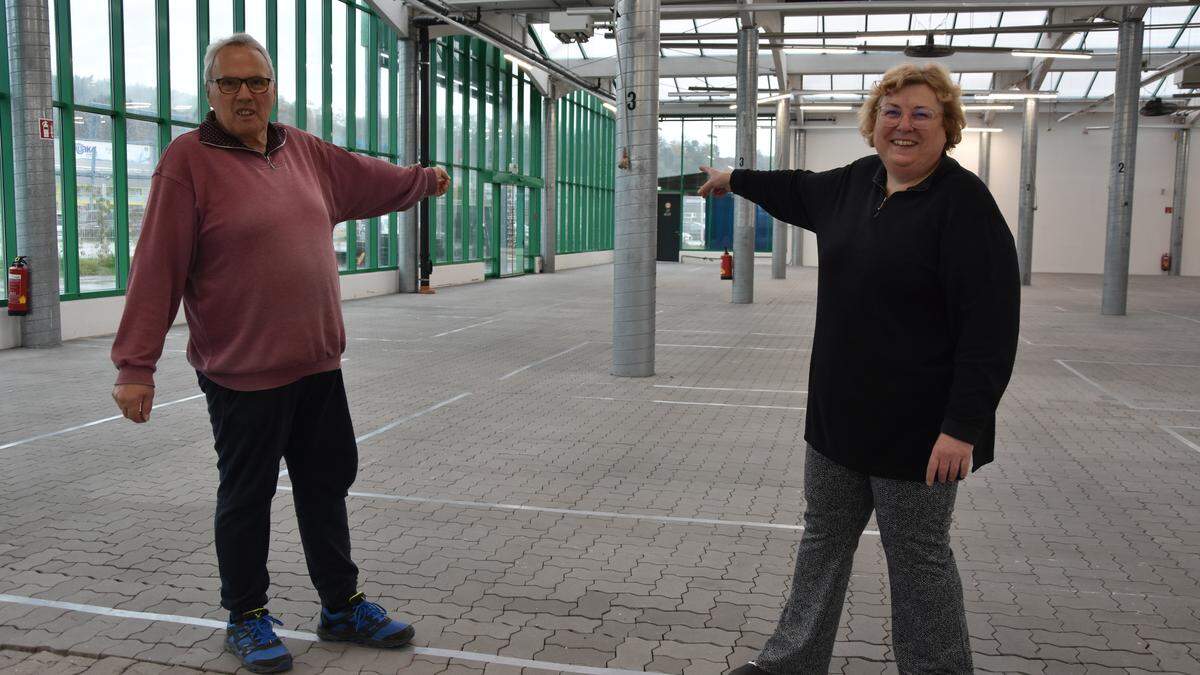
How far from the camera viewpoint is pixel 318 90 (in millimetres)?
20422

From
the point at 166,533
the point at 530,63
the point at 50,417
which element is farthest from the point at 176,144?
the point at 530,63

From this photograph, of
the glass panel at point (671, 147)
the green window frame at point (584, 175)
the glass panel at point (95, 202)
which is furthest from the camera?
the glass panel at point (671, 147)

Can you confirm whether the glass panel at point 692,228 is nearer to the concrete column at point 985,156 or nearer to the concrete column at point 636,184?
the concrete column at point 985,156

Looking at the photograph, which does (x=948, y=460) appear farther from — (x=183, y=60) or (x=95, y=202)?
(x=183, y=60)

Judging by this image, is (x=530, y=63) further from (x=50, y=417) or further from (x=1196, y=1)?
(x=50, y=417)

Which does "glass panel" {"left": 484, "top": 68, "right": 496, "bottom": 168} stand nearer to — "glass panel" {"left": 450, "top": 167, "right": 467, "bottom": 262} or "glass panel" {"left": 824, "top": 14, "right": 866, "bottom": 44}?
"glass panel" {"left": 450, "top": 167, "right": 467, "bottom": 262}

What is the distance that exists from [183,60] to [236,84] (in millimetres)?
14324

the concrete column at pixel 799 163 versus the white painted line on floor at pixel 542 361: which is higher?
the concrete column at pixel 799 163

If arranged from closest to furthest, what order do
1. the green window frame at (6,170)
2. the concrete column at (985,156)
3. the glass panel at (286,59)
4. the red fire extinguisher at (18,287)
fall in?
the red fire extinguisher at (18,287) < the green window frame at (6,170) < the glass panel at (286,59) < the concrete column at (985,156)

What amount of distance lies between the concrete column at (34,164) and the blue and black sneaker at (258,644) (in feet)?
34.6

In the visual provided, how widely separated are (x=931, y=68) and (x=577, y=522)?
10.7 feet

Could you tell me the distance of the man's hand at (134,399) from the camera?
3326mm

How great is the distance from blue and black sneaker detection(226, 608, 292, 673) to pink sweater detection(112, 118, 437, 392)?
0.82m

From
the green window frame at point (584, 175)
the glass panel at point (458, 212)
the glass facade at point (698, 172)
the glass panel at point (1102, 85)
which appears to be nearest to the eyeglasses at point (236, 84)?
the glass panel at point (458, 212)
